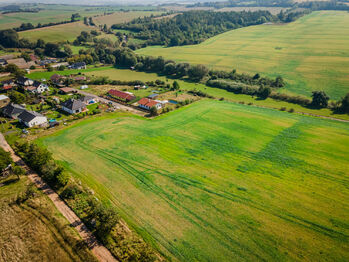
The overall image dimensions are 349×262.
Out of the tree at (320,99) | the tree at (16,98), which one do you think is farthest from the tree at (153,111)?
the tree at (320,99)

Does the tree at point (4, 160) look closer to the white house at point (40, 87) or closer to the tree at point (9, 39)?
the white house at point (40, 87)

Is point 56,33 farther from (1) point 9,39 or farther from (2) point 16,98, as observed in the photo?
(2) point 16,98

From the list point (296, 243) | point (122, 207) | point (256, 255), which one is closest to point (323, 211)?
point (296, 243)

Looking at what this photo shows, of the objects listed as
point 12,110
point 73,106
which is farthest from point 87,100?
point 12,110

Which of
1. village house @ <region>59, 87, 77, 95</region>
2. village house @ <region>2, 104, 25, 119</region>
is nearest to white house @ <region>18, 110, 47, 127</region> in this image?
village house @ <region>2, 104, 25, 119</region>

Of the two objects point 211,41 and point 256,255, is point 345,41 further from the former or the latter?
point 256,255

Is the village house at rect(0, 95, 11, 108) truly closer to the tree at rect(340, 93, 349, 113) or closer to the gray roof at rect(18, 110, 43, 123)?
the gray roof at rect(18, 110, 43, 123)
